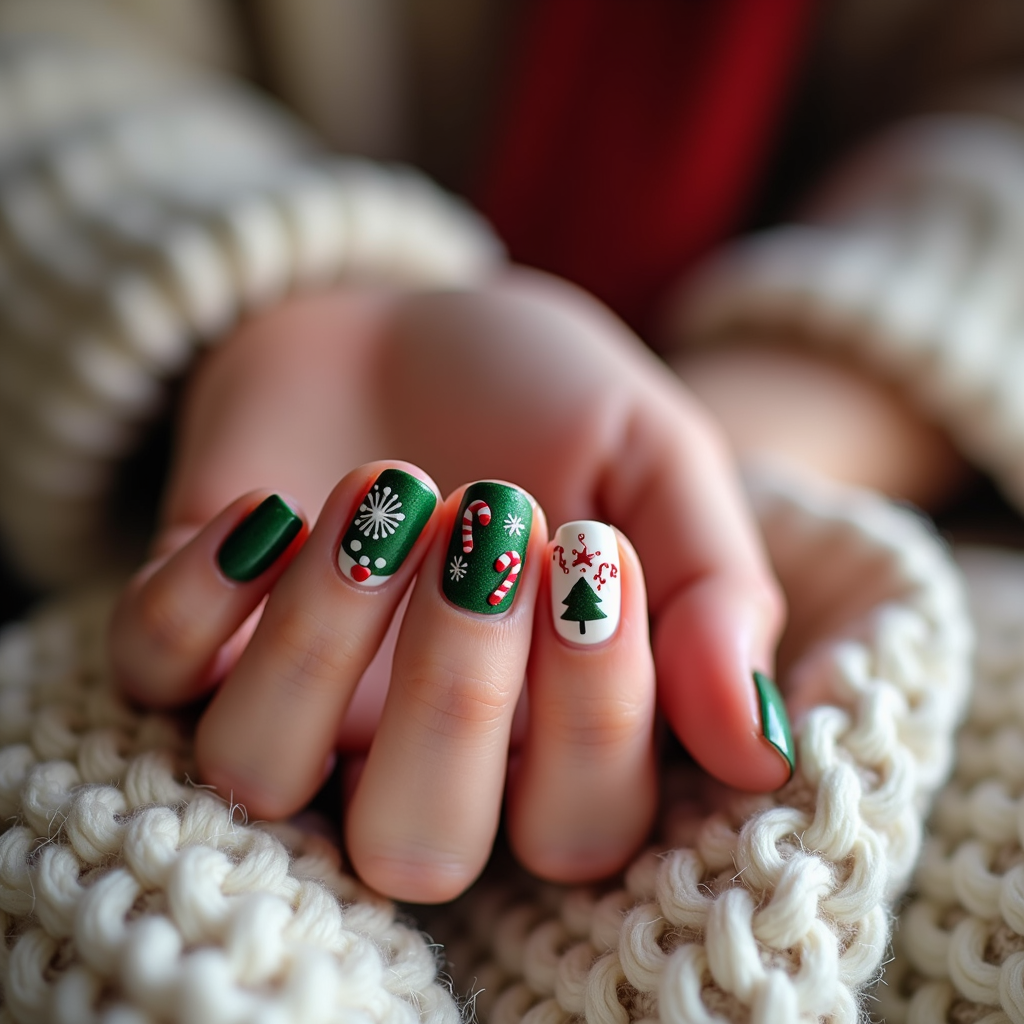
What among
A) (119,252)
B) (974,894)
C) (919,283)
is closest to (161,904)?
(974,894)

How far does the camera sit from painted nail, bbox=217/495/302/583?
443mm

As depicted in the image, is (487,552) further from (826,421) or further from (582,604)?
(826,421)

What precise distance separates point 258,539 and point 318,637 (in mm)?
65

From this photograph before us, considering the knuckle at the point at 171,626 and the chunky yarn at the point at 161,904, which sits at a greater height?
the knuckle at the point at 171,626

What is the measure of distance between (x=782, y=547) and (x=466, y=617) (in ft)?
0.95

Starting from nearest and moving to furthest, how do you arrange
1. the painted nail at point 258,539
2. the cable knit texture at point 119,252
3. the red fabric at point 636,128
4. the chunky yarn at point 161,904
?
the chunky yarn at point 161,904, the painted nail at point 258,539, the cable knit texture at point 119,252, the red fabric at point 636,128

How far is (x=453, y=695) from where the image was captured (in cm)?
40

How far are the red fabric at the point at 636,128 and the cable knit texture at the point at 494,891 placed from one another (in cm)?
54

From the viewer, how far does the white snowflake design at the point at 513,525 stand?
0.40 m

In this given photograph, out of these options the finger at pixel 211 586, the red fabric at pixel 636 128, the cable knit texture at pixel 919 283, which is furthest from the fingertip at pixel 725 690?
the red fabric at pixel 636 128

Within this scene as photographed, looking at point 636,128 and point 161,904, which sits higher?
point 636,128

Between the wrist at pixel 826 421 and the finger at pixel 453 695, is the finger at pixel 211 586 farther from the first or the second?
the wrist at pixel 826 421

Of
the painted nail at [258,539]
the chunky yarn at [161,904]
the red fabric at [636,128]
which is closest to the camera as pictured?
the chunky yarn at [161,904]

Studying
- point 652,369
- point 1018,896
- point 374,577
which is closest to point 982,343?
point 652,369
